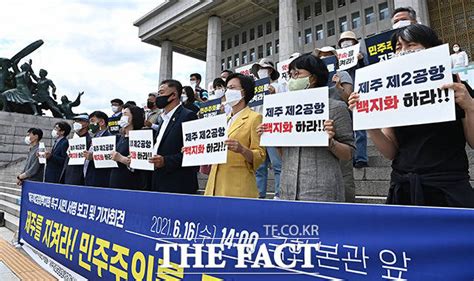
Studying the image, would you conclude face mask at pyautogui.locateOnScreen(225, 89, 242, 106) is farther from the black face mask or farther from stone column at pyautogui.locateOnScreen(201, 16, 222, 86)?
stone column at pyautogui.locateOnScreen(201, 16, 222, 86)

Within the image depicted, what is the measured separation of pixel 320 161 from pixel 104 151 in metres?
2.68

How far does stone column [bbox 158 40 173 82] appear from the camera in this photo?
31.3 m

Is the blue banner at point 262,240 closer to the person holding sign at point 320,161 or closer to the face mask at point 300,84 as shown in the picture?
the person holding sign at point 320,161

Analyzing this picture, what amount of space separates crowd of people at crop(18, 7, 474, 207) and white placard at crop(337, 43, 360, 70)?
12 cm

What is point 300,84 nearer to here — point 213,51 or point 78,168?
point 78,168

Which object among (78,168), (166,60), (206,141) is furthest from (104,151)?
(166,60)

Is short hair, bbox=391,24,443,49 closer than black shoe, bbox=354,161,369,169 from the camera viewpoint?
Yes

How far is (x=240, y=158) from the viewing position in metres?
2.56

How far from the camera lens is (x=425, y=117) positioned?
1477mm

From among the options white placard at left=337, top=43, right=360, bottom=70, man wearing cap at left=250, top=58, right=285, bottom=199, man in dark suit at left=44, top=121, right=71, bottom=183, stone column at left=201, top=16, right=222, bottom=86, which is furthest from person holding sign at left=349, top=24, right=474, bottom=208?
stone column at left=201, top=16, right=222, bottom=86

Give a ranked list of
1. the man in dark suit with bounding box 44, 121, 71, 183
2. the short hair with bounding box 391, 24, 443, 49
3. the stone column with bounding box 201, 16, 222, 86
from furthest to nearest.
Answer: the stone column with bounding box 201, 16, 222, 86 → the man in dark suit with bounding box 44, 121, 71, 183 → the short hair with bounding box 391, 24, 443, 49

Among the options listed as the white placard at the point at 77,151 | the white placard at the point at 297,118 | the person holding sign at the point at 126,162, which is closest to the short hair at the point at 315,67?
the white placard at the point at 297,118

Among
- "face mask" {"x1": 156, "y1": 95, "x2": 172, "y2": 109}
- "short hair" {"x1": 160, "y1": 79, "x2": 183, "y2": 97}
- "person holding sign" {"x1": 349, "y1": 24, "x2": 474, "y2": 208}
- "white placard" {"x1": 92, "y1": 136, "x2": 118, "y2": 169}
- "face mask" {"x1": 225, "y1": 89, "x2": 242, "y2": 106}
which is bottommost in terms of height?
"person holding sign" {"x1": 349, "y1": 24, "x2": 474, "y2": 208}

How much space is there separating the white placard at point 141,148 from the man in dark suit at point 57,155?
2.56 metres
